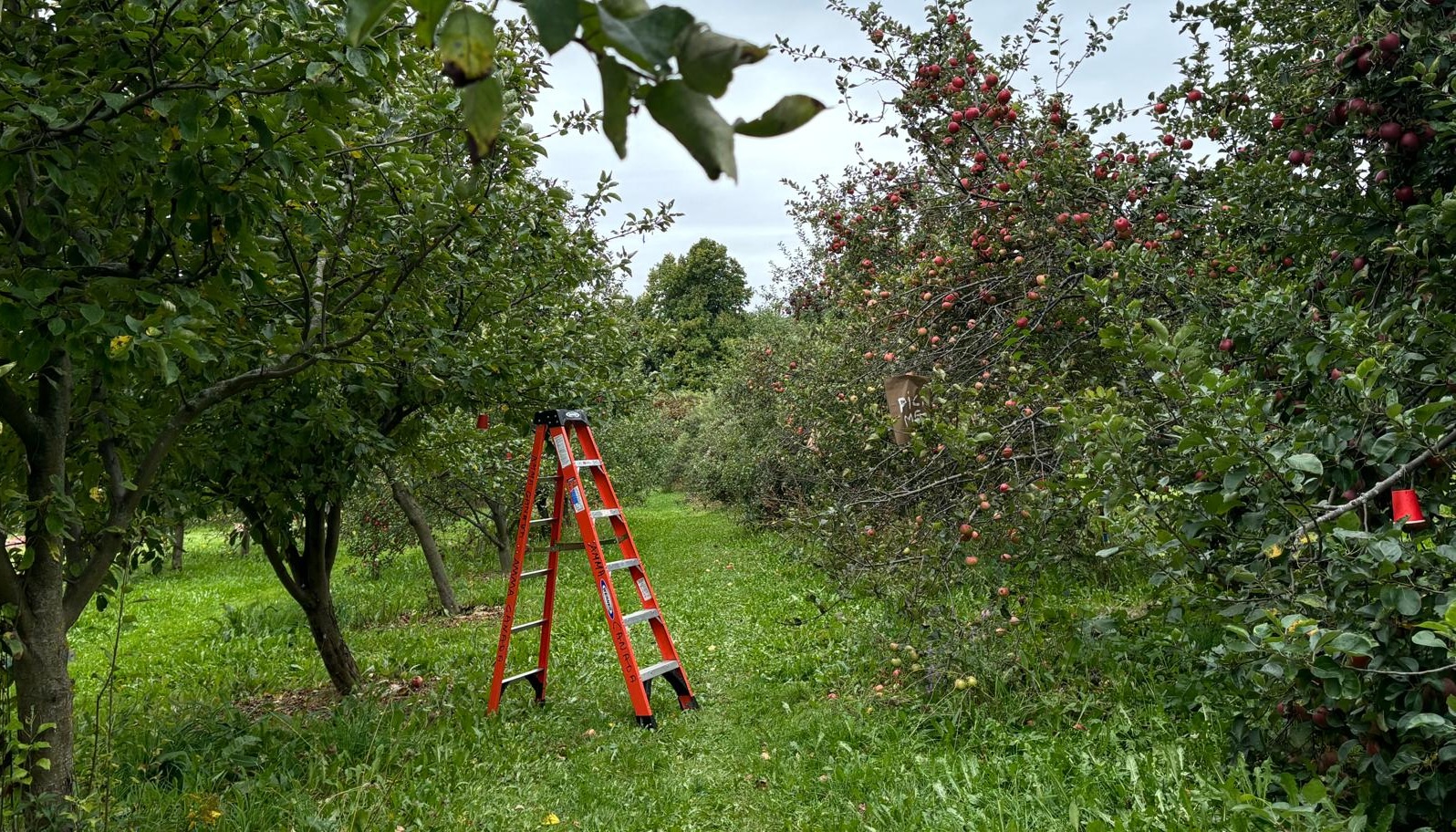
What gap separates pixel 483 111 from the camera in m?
0.55

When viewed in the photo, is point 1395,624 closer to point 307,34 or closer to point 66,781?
point 307,34

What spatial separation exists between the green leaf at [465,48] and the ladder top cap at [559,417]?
4.92m

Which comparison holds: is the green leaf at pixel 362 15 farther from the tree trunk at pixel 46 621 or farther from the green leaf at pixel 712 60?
the tree trunk at pixel 46 621

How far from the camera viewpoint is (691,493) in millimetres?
27094

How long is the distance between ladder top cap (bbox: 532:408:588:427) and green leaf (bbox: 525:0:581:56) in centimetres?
497

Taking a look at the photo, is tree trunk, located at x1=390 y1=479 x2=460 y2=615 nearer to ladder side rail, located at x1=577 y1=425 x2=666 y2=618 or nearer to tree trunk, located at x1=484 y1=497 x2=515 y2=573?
tree trunk, located at x1=484 y1=497 x2=515 y2=573

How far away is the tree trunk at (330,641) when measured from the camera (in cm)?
582

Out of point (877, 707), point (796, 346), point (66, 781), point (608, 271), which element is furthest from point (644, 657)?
point (796, 346)

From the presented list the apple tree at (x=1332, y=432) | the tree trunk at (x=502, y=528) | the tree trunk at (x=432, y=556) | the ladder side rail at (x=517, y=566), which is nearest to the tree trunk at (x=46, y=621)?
the ladder side rail at (x=517, y=566)

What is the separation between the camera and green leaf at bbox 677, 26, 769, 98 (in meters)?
0.50

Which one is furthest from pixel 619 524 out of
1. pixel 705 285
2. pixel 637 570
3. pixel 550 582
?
pixel 705 285

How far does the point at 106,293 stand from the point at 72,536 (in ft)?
4.45

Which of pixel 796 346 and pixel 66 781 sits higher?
pixel 796 346

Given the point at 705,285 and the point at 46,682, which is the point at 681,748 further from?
the point at 705,285
